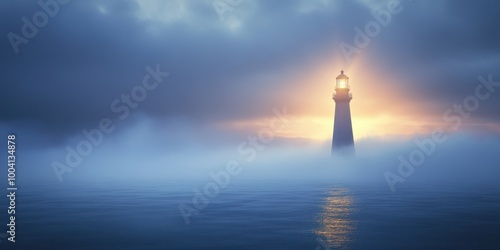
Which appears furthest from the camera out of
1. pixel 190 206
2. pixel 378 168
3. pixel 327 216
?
pixel 378 168

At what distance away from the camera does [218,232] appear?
27.8m

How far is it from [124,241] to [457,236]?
2080 centimetres

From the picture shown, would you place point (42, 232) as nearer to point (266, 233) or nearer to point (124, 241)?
point (124, 241)

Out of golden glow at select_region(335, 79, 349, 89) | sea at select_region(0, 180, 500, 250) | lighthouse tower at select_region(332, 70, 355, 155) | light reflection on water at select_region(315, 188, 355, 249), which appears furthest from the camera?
golden glow at select_region(335, 79, 349, 89)

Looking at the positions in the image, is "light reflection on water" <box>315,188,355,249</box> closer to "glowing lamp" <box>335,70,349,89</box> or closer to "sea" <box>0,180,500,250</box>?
"sea" <box>0,180,500,250</box>

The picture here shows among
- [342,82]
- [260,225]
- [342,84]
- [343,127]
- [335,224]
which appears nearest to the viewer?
[260,225]

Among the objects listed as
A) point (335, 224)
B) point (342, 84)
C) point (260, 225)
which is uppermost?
point (342, 84)

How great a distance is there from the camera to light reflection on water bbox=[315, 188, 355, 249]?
2517 centimetres

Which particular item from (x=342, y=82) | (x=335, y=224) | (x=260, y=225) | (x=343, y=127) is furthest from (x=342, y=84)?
(x=260, y=225)

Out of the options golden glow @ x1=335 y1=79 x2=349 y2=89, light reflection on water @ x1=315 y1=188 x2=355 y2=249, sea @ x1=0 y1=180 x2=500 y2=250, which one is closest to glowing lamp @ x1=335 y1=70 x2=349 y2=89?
golden glow @ x1=335 y1=79 x2=349 y2=89

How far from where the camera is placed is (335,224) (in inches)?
1220

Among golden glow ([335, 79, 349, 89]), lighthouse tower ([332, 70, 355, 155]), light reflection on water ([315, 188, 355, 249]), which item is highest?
golden glow ([335, 79, 349, 89])

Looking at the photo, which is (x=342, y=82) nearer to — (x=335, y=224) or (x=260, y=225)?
(x=335, y=224)

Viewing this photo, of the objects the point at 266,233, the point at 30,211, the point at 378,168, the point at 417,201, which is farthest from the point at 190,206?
the point at 378,168
